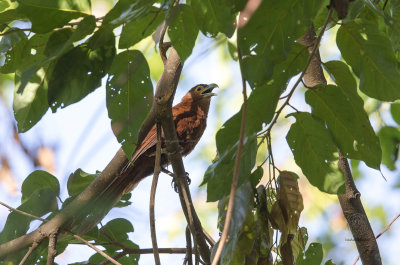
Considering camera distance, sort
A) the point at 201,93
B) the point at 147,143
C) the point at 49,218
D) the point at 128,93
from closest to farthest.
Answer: the point at 128,93, the point at 49,218, the point at 147,143, the point at 201,93

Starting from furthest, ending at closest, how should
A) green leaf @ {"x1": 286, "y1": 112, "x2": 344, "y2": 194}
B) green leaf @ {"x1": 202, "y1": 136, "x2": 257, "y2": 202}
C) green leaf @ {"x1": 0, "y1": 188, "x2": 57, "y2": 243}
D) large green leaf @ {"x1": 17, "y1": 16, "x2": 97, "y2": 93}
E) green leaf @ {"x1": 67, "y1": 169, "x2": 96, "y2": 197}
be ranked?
green leaf @ {"x1": 67, "y1": 169, "x2": 96, "y2": 197} → green leaf @ {"x1": 0, "y1": 188, "x2": 57, "y2": 243} → green leaf @ {"x1": 286, "y1": 112, "x2": 344, "y2": 194} → green leaf @ {"x1": 202, "y1": 136, "x2": 257, "y2": 202} → large green leaf @ {"x1": 17, "y1": 16, "x2": 97, "y2": 93}

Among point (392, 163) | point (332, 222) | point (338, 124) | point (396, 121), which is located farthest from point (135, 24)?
point (332, 222)

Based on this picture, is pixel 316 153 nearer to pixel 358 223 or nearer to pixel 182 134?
pixel 358 223

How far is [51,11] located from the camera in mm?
1699

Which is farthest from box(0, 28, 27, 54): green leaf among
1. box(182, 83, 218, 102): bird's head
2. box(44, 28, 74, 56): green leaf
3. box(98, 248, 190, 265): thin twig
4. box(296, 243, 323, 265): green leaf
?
box(182, 83, 218, 102): bird's head

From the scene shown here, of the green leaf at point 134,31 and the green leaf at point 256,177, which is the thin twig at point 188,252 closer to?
the green leaf at point 256,177

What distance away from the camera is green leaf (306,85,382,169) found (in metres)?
1.88

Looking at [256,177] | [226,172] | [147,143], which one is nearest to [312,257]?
[256,177]

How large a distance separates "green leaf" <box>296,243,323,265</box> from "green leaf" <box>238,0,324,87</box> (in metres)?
0.89

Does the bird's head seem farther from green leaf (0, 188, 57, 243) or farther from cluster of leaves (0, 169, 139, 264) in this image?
green leaf (0, 188, 57, 243)

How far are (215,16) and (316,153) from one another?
0.64 meters

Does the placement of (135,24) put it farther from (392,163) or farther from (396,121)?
(392,163)

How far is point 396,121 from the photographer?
289 cm

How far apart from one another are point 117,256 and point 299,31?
5.12ft
